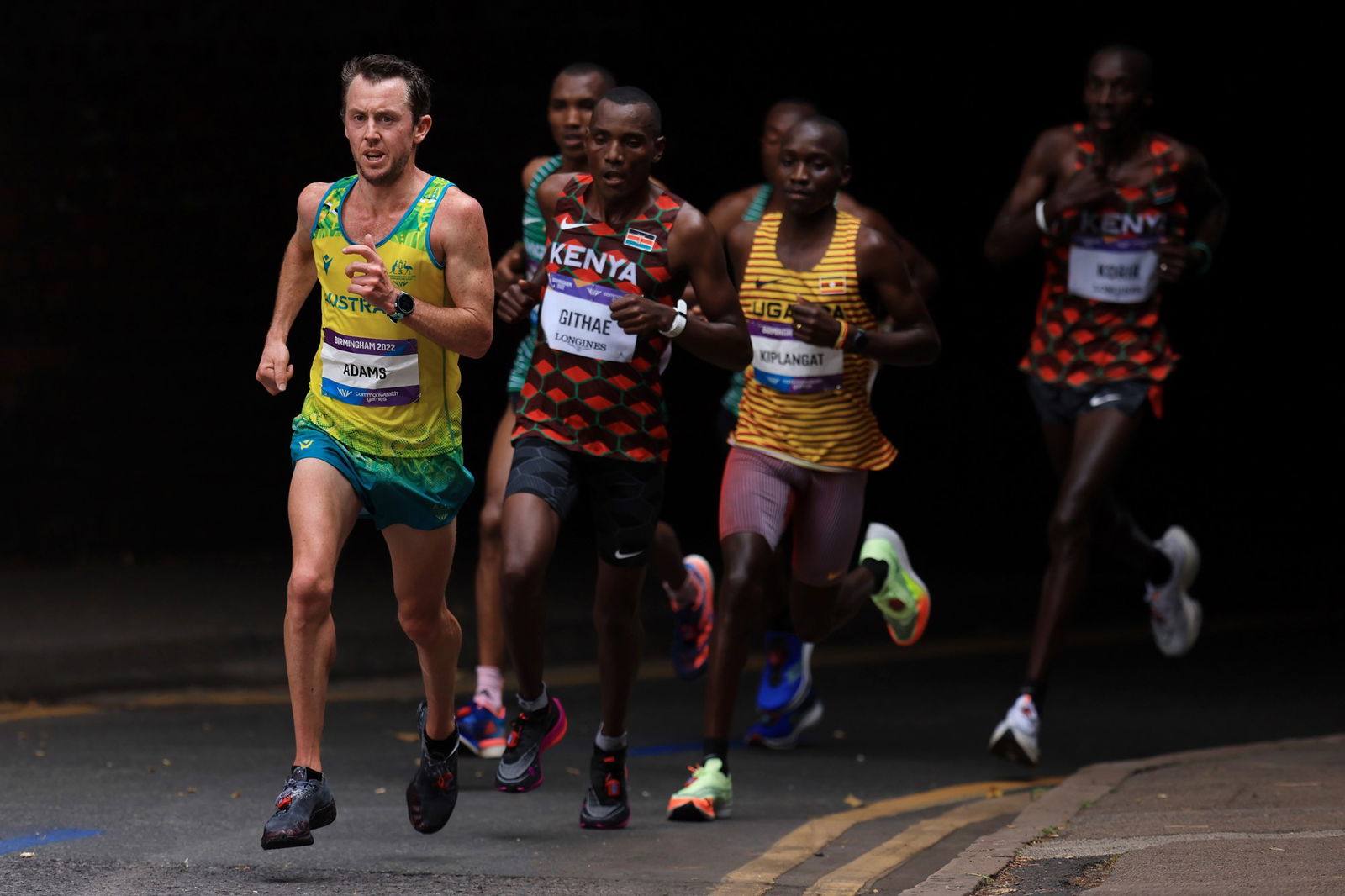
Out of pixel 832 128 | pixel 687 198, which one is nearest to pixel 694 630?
pixel 832 128

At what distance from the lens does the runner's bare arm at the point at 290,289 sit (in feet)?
18.5

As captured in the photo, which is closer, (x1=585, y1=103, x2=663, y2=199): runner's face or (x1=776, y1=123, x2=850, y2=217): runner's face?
(x1=585, y1=103, x2=663, y2=199): runner's face

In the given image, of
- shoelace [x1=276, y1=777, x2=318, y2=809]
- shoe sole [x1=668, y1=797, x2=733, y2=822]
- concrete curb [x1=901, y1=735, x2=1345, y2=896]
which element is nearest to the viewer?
shoelace [x1=276, y1=777, x2=318, y2=809]

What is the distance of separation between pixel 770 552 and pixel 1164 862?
198 centimetres

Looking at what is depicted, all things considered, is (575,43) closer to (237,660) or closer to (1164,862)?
(237,660)

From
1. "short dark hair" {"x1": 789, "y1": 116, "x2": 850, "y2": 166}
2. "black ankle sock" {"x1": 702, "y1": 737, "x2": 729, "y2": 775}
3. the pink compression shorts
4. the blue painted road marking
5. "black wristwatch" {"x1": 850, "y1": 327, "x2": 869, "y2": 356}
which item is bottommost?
the blue painted road marking

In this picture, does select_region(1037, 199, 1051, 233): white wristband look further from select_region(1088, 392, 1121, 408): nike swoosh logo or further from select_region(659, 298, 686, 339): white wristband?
select_region(659, 298, 686, 339): white wristband

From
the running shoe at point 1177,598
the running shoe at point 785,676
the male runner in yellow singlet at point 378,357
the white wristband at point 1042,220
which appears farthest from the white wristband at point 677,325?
the running shoe at point 1177,598

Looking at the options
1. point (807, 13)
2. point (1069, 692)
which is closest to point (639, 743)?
point (1069, 692)

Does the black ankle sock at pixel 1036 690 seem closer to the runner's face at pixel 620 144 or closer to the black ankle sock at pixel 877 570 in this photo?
the black ankle sock at pixel 877 570

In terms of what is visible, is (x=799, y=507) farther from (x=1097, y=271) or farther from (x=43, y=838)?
(x=43, y=838)

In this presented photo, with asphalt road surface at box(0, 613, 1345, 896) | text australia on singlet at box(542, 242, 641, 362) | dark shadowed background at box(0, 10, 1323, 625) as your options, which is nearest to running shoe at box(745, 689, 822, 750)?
asphalt road surface at box(0, 613, 1345, 896)

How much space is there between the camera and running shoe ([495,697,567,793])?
21.1 ft

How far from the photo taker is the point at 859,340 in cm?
700
